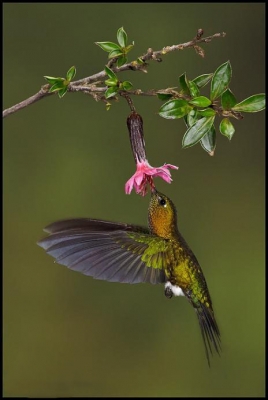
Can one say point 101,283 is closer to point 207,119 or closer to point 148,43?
point 148,43

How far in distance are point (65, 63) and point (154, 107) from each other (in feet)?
1.31

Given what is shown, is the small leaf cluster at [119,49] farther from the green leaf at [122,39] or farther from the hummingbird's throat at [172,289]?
the hummingbird's throat at [172,289]

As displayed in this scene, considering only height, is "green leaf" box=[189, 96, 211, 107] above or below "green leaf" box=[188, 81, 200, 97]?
below

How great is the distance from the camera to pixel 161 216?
1.17m

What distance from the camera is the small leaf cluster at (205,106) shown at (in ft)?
3.26

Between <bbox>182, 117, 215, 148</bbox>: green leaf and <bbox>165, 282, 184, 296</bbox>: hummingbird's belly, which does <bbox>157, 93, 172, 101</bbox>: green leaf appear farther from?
<bbox>165, 282, 184, 296</bbox>: hummingbird's belly

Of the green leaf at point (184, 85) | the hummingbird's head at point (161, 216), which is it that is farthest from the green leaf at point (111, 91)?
the hummingbird's head at point (161, 216)

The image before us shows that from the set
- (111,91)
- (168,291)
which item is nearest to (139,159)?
(111,91)

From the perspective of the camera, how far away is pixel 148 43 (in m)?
2.72

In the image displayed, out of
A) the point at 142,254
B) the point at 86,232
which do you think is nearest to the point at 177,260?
the point at 142,254

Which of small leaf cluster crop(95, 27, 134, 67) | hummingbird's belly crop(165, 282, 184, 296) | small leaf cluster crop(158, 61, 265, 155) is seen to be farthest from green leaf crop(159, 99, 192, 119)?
hummingbird's belly crop(165, 282, 184, 296)

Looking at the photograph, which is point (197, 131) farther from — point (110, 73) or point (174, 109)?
point (110, 73)

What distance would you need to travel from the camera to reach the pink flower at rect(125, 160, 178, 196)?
1.05 metres

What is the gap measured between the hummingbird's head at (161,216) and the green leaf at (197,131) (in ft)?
0.56
